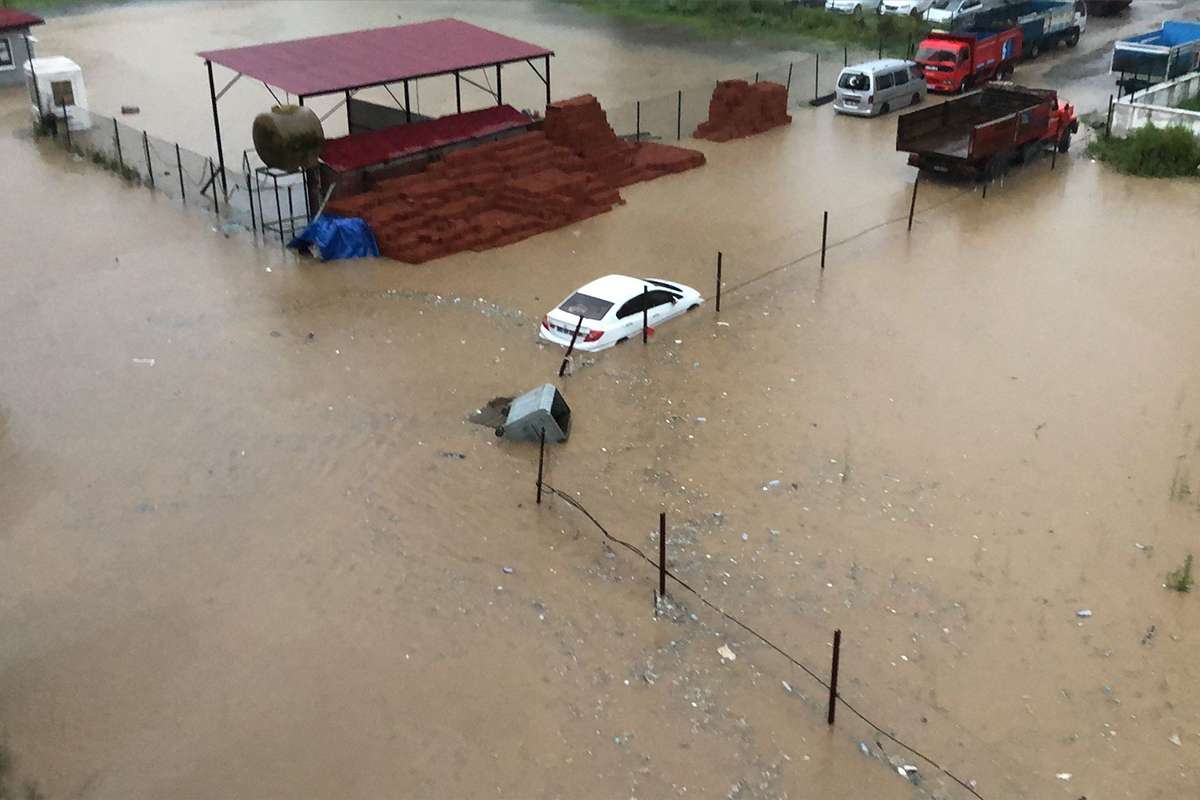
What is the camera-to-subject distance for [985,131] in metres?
27.6

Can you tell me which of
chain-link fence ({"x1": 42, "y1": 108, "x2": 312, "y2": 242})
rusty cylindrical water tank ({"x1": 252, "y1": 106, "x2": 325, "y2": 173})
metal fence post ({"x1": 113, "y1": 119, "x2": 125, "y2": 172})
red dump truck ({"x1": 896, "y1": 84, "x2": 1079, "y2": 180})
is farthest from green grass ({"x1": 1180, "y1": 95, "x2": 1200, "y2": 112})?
metal fence post ({"x1": 113, "y1": 119, "x2": 125, "y2": 172})

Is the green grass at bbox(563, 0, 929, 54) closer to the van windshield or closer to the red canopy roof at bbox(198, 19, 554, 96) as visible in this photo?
the van windshield

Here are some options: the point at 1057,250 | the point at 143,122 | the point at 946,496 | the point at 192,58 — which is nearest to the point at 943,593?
the point at 946,496

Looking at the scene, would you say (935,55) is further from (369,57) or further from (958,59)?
(369,57)

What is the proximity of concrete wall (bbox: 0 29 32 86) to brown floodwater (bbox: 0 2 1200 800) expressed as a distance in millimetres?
16789

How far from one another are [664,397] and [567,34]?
3442 cm

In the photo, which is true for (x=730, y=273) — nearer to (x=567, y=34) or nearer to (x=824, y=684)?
(x=824, y=684)

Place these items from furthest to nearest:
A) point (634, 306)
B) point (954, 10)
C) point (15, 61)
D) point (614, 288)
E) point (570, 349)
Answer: point (954, 10) < point (15, 61) < point (614, 288) < point (634, 306) < point (570, 349)

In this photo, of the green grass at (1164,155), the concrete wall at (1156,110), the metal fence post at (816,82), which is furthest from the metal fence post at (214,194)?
the concrete wall at (1156,110)

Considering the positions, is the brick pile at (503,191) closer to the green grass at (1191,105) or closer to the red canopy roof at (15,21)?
the green grass at (1191,105)

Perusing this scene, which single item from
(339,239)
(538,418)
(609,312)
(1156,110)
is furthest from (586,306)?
(1156,110)

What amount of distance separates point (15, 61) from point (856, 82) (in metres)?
27.4

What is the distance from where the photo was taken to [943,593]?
13.5m

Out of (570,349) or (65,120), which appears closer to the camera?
(570,349)
